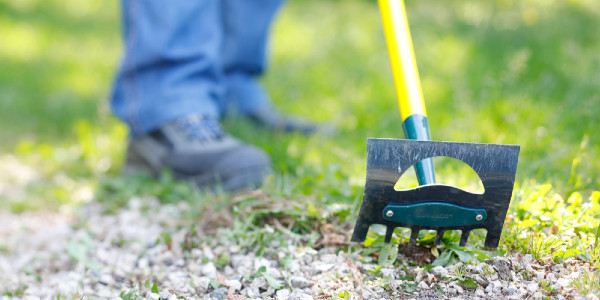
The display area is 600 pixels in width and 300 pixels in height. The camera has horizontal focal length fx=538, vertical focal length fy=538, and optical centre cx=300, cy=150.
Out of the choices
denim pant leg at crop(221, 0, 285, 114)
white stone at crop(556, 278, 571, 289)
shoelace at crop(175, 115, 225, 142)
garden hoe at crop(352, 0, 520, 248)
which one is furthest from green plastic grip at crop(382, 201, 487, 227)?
denim pant leg at crop(221, 0, 285, 114)

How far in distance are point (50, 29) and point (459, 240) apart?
185 inches

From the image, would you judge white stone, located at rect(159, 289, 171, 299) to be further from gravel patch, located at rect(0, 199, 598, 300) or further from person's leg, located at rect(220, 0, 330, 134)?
person's leg, located at rect(220, 0, 330, 134)

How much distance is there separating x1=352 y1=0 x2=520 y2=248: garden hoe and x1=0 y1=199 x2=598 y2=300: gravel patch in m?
0.10

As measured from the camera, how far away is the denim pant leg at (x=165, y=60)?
2.22m

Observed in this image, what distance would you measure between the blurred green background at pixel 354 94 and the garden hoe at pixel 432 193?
1.34ft

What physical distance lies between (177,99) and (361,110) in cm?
104

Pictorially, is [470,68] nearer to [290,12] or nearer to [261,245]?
[261,245]

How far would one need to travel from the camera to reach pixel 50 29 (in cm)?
501

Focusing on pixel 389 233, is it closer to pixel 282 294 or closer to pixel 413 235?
pixel 413 235

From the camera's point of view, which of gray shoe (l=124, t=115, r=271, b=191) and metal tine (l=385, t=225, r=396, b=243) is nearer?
metal tine (l=385, t=225, r=396, b=243)

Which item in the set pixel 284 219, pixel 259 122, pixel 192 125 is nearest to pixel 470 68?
pixel 259 122

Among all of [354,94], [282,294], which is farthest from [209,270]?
[354,94]

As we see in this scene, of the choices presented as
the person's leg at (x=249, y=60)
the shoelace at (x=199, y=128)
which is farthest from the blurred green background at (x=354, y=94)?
the shoelace at (x=199, y=128)

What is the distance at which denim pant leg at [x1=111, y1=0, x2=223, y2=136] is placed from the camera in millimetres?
2223
